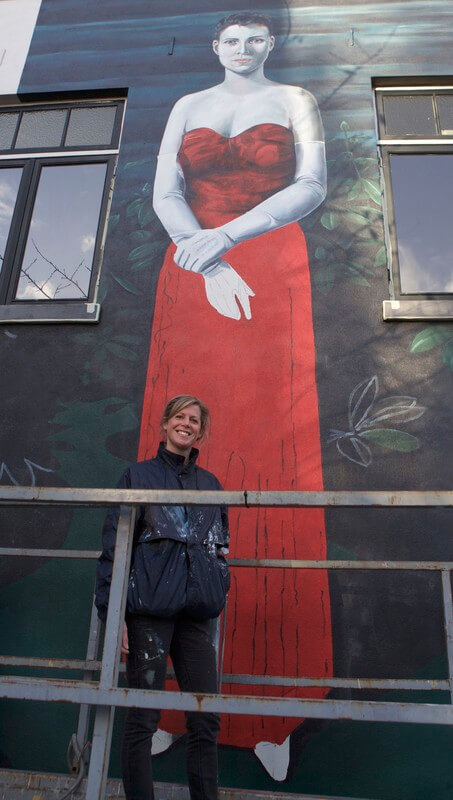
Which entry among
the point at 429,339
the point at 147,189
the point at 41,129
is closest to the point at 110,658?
the point at 429,339

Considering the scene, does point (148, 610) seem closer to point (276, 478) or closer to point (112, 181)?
point (276, 478)

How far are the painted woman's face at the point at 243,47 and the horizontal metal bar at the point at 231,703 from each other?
16.6ft

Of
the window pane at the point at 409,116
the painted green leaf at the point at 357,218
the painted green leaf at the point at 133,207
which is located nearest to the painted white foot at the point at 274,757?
the painted green leaf at the point at 357,218

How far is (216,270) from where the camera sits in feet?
15.2

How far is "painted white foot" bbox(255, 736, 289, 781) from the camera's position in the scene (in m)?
3.35

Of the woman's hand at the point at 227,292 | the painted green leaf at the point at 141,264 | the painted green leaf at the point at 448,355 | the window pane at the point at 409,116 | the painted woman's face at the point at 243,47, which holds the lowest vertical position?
the painted green leaf at the point at 448,355

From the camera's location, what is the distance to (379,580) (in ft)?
12.2

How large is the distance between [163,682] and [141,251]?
3289 millimetres

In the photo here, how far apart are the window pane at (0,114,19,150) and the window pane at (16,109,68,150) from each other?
7 centimetres

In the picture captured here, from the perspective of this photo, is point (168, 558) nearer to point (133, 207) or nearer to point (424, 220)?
point (133, 207)

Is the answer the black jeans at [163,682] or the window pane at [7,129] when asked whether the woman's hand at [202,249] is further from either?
the black jeans at [163,682]

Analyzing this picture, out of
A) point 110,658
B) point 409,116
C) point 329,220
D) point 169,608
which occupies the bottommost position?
point 110,658

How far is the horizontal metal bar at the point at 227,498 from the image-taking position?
1813mm

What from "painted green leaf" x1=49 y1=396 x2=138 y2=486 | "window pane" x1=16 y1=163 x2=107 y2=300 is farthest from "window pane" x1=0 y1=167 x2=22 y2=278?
"painted green leaf" x1=49 y1=396 x2=138 y2=486
